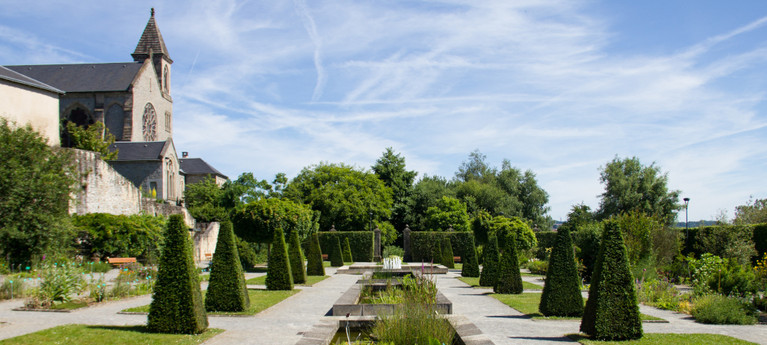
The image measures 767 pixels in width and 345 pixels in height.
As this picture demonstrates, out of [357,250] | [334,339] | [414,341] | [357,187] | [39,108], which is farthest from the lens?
[357,187]


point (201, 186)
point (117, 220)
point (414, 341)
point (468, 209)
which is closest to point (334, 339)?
point (414, 341)

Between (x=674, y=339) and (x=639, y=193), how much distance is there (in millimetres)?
43985

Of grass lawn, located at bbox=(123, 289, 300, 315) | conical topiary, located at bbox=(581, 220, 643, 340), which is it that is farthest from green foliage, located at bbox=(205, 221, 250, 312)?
conical topiary, located at bbox=(581, 220, 643, 340)

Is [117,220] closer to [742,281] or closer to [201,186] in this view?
[742,281]

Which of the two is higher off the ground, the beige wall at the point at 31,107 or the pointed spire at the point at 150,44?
the pointed spire at the point at 150,44

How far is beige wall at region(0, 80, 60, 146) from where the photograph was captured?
2656 centimetres

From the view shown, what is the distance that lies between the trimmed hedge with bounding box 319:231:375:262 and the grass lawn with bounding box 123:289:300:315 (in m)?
21.1

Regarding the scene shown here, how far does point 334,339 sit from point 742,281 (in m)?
10.5

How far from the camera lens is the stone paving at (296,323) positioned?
9133 mm

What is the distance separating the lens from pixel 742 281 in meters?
13.4

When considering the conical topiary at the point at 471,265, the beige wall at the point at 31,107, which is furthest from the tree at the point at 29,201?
the conical topiary at the point at 471,265

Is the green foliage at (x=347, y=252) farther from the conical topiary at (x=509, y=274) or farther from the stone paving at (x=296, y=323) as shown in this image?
the stone paving at (x=296, y=323)

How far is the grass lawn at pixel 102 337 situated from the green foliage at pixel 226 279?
2655mm

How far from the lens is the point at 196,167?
2741 inches
